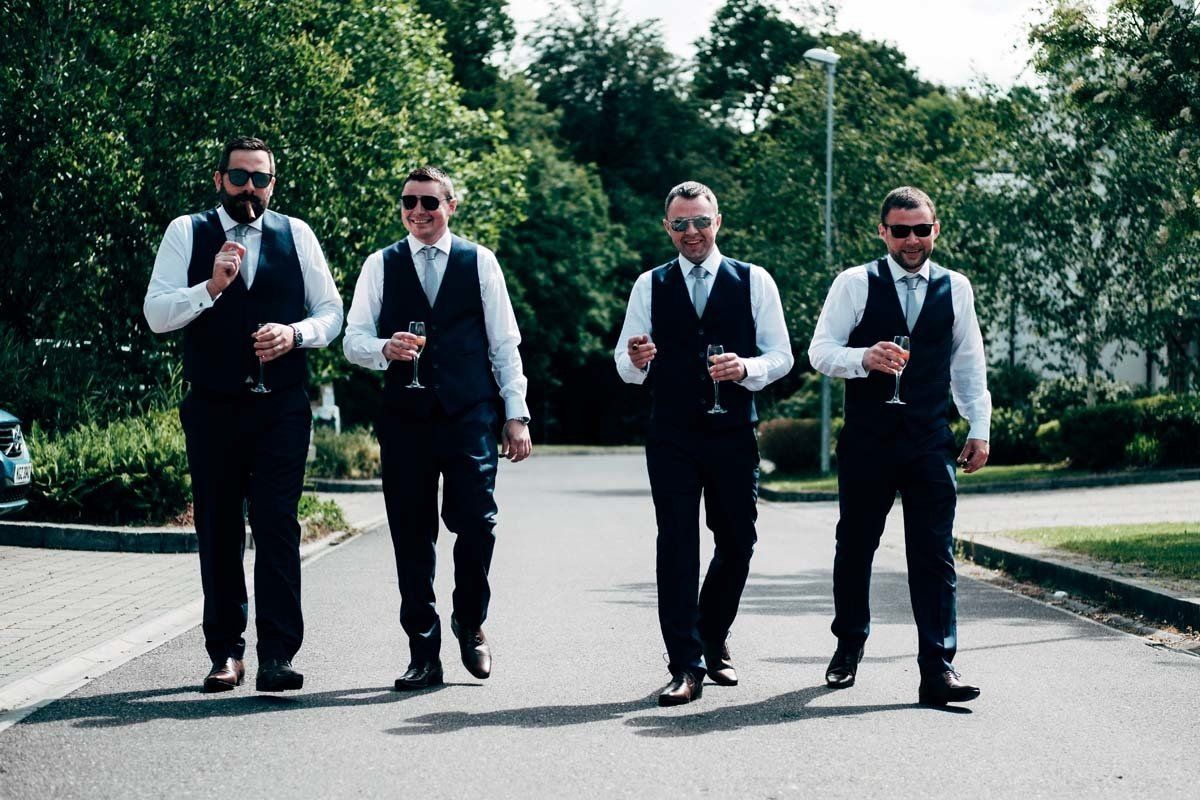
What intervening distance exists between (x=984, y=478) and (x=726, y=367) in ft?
64.7

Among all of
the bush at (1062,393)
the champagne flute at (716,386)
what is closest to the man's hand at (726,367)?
the champagne flute at (716,386)

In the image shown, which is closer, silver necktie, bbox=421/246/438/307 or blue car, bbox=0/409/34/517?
silver necktie, bbox=421/246/438/307

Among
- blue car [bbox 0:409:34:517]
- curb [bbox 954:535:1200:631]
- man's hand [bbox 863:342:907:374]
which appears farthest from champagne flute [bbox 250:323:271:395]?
blue car [bbox 0:409:34:517]

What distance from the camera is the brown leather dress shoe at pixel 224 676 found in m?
6.56

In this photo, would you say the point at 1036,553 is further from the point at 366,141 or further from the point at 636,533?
the point at 366,141

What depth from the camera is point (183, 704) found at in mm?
6316

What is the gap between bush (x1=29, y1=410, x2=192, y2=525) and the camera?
45.0 feet

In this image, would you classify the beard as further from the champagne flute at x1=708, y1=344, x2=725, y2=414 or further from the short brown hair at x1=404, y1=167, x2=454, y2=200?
the champagne flute at x1=708, y1=344, x2=725, y2=414

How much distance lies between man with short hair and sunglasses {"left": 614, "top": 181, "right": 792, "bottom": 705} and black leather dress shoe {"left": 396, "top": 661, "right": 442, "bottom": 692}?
0.96 m

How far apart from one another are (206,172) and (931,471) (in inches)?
584

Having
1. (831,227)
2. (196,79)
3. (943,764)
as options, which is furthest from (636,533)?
(831,227)

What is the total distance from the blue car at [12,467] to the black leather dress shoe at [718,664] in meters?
7.25

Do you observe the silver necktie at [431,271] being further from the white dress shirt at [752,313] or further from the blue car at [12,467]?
the blue car at [12,467]

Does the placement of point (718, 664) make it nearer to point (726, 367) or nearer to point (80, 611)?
point (726, 367)
